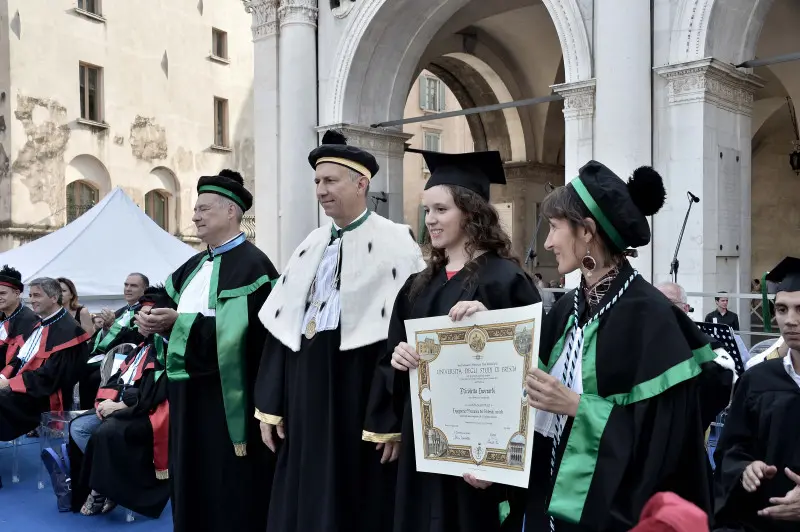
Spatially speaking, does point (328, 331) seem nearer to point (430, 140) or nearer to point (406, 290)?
point (406, 290)

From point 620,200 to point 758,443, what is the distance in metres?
1.53

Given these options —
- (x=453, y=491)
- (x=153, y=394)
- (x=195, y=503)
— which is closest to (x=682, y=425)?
(x=453, y=491)

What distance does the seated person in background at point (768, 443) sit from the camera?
3.11 meters

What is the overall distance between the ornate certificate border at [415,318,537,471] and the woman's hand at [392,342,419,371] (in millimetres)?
24

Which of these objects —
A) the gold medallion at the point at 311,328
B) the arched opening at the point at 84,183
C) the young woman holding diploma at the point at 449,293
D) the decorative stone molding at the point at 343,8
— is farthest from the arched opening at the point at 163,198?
the young woman holding diploma at the point at 449,293

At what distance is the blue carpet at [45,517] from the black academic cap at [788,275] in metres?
4.71

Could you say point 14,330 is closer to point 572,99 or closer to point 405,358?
point 405,358

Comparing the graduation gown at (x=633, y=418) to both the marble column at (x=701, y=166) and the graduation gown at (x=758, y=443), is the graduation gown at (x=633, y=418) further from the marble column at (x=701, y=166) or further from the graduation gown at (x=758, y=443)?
the marble column at (x=701, y=166)

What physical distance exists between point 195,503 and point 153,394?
6.61ft

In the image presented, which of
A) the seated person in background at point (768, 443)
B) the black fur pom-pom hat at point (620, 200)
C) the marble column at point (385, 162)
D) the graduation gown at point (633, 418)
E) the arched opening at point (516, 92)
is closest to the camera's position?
the graduation gown at point (633, 418)

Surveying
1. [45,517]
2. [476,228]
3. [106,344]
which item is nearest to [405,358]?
[476,228]

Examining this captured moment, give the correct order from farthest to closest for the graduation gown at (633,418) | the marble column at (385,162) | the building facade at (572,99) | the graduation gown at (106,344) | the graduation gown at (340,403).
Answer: the marble column at (385,162)
the building facade at (572,99)
the graduation gown at (106,344)
the graduation gown at (340,403)
the graduation gown at (633,418)

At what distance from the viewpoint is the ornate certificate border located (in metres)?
2.55

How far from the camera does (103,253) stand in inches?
460
